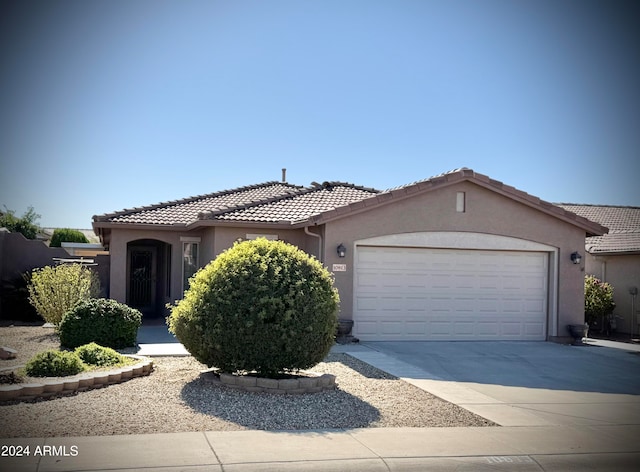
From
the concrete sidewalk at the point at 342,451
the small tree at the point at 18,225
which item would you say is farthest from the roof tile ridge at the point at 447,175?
the small tree at the point at 18,225

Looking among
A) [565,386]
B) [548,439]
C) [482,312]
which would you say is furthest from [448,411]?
[482,312]

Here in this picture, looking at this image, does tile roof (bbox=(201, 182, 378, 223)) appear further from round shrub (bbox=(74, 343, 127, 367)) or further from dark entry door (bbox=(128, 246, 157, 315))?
dark entry door (bbox=(128, 246, 157, 315))

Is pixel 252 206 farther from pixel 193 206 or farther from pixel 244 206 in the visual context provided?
pixel 193 206

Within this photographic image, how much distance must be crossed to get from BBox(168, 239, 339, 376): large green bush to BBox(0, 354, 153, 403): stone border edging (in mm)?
1031

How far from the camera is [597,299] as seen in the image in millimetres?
20891

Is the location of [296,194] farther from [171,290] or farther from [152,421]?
[152,421]

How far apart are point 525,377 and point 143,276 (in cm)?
1590

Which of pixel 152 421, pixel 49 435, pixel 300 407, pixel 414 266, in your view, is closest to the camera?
pixel 49 435

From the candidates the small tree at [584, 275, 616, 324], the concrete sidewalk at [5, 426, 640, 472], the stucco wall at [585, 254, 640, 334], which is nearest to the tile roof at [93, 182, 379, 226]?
the small tree at [584, 275, 616, 324]

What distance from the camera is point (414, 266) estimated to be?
16.3 m

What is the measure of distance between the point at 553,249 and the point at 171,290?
11528 mm

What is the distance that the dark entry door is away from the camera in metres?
24.1

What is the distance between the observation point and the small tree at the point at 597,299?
20.9 metres

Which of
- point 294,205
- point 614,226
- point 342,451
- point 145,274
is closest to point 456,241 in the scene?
point 294,205
